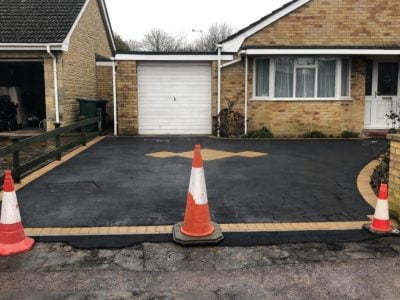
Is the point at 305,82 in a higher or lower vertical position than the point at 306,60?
lower

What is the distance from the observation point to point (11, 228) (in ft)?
15.2

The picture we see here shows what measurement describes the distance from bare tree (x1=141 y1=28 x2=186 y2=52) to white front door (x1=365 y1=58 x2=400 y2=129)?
116 feet

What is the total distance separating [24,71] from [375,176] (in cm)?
1627

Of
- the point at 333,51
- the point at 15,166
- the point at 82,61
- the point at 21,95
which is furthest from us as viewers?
the point at 21,95

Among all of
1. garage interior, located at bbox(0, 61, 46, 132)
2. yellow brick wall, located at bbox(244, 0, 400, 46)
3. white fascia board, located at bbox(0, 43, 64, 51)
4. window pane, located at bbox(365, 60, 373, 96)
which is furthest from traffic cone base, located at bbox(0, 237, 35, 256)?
window pane, located at bbox(365, 60, 373, 96)

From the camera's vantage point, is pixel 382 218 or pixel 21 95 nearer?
pixel 382 218

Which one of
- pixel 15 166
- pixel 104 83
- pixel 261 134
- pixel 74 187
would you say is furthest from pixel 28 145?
A: pixel 104 83

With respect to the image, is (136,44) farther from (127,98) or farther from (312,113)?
(312,113)

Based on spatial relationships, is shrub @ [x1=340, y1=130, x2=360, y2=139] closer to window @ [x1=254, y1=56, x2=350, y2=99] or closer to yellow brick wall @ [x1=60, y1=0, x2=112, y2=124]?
window @ [x1=254, y1=56, x2=350, y2=99]

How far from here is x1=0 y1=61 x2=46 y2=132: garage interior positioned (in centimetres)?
1605

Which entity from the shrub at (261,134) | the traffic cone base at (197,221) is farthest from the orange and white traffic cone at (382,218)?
the shrub at (261,134)

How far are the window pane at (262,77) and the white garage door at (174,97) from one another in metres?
1.66

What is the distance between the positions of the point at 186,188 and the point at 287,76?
8295 mm

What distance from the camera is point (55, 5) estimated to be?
54.2 feet
